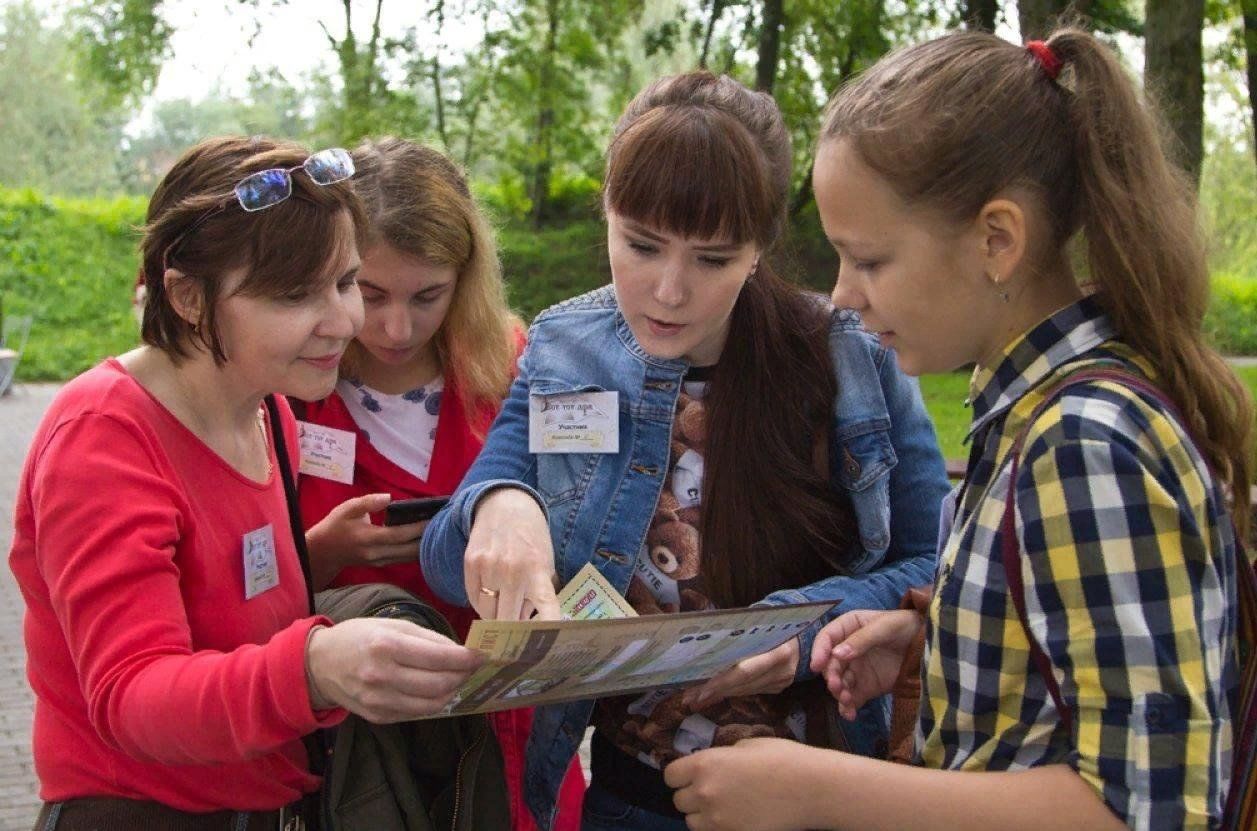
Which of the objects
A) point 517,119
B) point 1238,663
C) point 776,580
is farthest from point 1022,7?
point 517,119

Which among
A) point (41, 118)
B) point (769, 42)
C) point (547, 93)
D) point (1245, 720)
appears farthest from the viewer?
point (41, 118)

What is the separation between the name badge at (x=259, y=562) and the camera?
1.86 meters

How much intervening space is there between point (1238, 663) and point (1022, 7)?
691 centimetres

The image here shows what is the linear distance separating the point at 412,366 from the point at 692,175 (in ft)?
2.86

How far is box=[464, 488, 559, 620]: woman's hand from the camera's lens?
1.86 m

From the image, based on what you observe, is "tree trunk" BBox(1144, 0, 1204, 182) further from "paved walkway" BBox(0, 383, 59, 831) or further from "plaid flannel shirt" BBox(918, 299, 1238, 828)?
"plaid flannel shirt" BBox(918, 299, 1238, 828)

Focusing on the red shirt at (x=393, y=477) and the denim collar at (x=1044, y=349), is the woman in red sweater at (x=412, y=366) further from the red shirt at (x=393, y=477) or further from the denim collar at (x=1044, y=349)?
the denim collar at (x=1044, y=349)

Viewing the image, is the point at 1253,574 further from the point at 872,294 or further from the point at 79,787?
the point at 79,787

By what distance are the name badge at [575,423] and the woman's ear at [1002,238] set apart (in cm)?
74

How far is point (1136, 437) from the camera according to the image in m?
1.28

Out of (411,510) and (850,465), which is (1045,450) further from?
(411,510)

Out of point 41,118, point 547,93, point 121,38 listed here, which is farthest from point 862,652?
point 41,118

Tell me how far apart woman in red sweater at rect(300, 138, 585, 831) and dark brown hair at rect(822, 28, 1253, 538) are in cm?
112

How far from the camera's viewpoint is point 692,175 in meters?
1.94
